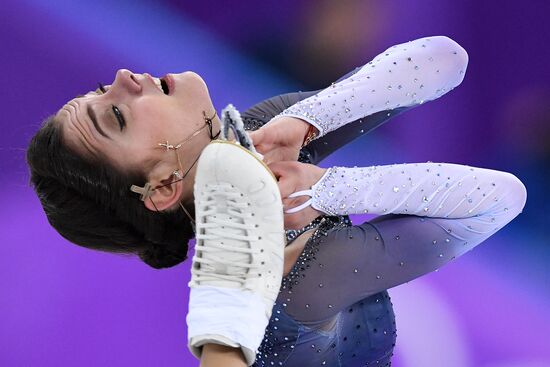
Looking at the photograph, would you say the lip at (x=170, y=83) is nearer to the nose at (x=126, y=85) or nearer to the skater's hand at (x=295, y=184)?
the nose at (x=126, y=85)

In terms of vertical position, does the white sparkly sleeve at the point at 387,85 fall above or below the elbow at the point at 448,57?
below

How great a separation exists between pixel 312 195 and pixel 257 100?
852 millimetres

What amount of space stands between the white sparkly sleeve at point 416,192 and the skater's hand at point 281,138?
0.34ft

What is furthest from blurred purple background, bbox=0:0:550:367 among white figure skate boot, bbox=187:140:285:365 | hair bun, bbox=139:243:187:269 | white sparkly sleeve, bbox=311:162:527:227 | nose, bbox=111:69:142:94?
white figure skate boot, bbox=187:140:285:365

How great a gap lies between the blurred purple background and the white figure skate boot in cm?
87

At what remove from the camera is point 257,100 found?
1840mm

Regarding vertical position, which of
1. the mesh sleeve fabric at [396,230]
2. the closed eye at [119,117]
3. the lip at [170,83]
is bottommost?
the mesh sleeve fabric at [396,230]

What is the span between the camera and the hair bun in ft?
3.86

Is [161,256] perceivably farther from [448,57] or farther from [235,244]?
[448,57]

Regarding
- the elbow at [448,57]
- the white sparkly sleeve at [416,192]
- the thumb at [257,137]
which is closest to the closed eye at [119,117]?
the thumb at [257,137]

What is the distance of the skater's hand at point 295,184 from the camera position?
102 centimetres

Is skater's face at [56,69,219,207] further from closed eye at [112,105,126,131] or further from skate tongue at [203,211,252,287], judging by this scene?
skate tongue at [203,211,252,287]

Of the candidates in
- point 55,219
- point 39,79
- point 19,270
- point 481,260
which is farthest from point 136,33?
point 481,260

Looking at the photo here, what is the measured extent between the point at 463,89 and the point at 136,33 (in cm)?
86
